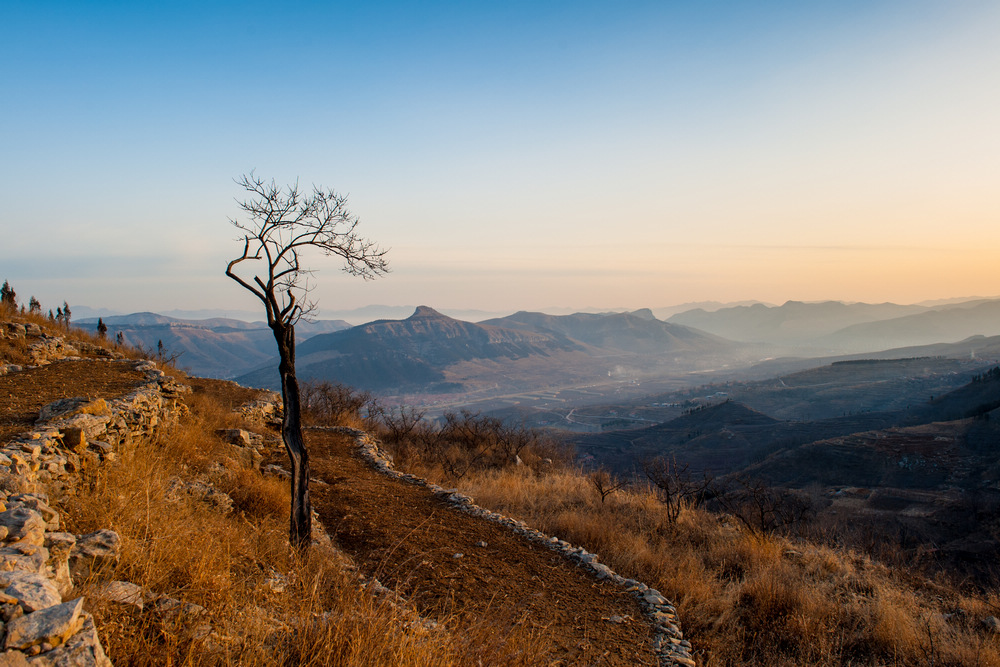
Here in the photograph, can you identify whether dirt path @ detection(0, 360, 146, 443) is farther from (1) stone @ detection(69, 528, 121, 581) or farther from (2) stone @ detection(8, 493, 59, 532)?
(1) stone @ detection(69, 528, 121, 581)

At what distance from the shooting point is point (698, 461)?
7275 centimetres

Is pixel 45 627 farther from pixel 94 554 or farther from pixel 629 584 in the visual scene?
pixel 629 584

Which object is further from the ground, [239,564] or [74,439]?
[74,439]

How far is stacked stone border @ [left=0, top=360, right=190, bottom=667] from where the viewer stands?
211cm

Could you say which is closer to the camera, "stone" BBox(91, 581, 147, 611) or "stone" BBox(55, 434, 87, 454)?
"stone" BBox(91, 581, 147, 611)

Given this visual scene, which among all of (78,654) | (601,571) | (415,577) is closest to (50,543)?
(78,654)

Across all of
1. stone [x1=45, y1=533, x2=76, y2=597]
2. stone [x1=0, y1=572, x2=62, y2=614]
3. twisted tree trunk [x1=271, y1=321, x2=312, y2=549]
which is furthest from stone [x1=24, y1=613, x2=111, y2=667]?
twisted tree trunk [x1=271, y1=321, x2=312, y2=549]

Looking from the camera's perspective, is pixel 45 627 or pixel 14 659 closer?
pixel 14 659

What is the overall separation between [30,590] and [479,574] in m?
4.62

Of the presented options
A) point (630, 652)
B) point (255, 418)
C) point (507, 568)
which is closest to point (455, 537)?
point (507, 568)

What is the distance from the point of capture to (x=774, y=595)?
21.1ft

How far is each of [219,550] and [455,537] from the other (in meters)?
3.99

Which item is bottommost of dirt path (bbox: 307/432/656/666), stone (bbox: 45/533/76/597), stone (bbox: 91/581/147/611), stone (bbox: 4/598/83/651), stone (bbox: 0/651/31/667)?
dirt path (bbox: 307/432/656/666)

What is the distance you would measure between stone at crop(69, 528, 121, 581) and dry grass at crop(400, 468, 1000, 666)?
5.56 m
